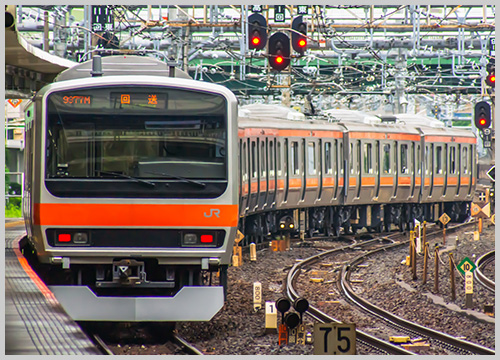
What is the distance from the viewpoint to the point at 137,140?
9062mm

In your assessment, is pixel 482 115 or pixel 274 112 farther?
pixel 482 115

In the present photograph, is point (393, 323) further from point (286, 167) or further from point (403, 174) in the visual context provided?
point (403, 174)

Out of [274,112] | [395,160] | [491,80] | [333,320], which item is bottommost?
[333,320]

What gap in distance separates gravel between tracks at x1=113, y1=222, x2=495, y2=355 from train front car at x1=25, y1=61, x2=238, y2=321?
60 cm

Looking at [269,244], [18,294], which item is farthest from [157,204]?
[269,244]

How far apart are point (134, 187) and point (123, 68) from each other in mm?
1788

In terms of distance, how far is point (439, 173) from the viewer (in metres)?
26.9

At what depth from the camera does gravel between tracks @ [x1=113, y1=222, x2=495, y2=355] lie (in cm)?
934

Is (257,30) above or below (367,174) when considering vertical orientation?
above

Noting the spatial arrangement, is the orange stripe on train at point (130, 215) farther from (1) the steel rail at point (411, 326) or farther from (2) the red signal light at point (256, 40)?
(2) the red signal light at point (256, 40)

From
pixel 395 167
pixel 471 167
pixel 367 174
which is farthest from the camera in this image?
pixel 471 167

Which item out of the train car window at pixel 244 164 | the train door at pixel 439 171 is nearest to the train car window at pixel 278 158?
the train car window at pixel 244 164

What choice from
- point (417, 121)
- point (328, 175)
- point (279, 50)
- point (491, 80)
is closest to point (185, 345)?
point (279, 50)

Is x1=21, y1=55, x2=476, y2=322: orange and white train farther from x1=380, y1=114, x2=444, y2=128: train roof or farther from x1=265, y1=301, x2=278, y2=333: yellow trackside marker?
x1=380, y1=114, x2=444, y2=128: train roof
